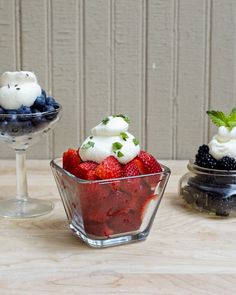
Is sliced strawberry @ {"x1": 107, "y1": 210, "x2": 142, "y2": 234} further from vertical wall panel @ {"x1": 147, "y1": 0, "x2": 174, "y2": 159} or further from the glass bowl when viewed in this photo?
vertical wall panel @ {"x1": 147, "y1": 0, "x2": 174, "y2": 159}

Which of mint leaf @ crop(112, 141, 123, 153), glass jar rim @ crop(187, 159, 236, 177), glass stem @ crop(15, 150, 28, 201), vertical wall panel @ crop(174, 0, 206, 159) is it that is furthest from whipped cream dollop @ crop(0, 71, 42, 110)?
vertical wall panel @ crop(174, 0, 206, 159)

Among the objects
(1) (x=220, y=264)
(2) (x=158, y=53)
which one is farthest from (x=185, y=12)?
(1) (x=220, y=264)

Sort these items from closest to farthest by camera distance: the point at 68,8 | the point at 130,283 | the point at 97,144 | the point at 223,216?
the point at 130,283
the point at 97,144
the point at 223,216
the point at 68,8

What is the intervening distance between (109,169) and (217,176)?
291mm

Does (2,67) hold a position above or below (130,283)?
above

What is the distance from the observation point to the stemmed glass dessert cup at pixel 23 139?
46.1 inches

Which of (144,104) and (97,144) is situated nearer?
(97,144)

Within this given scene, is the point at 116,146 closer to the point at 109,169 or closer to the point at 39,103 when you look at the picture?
the point at 109,169

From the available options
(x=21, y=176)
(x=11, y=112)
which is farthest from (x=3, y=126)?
(x=21, y=176)

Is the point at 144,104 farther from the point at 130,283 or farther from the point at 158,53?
the point at 130,283

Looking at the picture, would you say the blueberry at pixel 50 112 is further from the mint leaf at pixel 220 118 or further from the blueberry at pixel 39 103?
the mint leaf at pixel 220 118

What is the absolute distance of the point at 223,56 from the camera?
166 cm

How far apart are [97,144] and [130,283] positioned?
0.89 ft

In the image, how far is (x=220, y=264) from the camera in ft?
3.12
